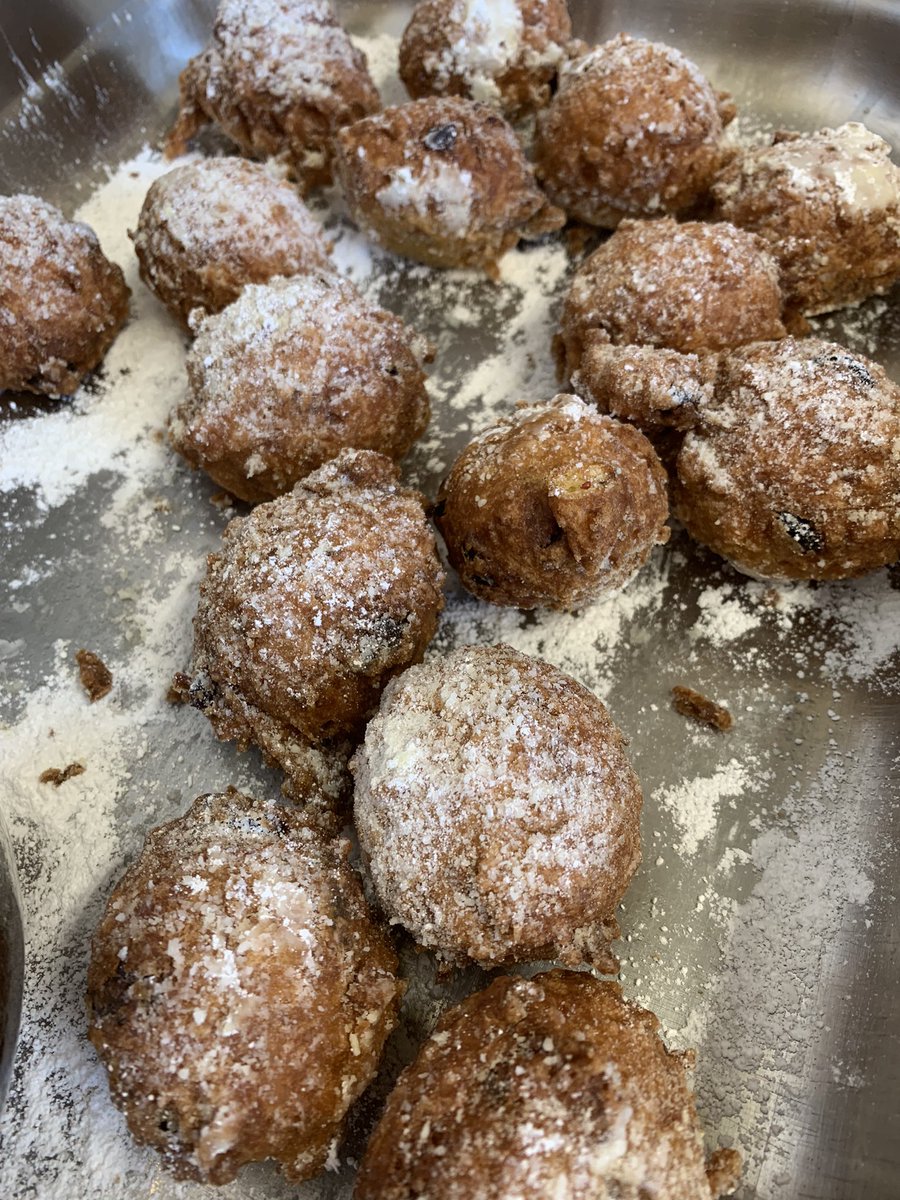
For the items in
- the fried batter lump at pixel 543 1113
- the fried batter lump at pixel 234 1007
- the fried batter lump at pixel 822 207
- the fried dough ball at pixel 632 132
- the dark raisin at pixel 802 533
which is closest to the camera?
the fried batter lump at pixel 543 1113

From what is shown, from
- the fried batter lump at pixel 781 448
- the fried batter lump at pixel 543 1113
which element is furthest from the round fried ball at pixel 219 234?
the fried batter lump at pixel 543 1113

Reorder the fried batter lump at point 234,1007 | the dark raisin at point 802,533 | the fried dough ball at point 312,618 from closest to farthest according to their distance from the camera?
1. the fried batter lump at point 234,1007
2. the fried dough ball at point 312,618
3. the dark raisin at point 802,533

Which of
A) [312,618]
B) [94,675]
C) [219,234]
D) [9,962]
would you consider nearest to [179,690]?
[94,675]

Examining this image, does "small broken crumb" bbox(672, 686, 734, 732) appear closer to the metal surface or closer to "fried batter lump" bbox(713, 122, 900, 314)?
"fried batter lump" bbox(713, 122, 900, 314)

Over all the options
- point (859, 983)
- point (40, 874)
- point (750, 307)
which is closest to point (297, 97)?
point (750, 307)

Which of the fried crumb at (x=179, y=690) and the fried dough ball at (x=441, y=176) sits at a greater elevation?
the fried dough ball at (x=441, y=176)

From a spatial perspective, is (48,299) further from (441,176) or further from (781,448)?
(781,448)

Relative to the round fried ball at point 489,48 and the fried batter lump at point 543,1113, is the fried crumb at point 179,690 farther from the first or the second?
the round fried ball at point 489,48
